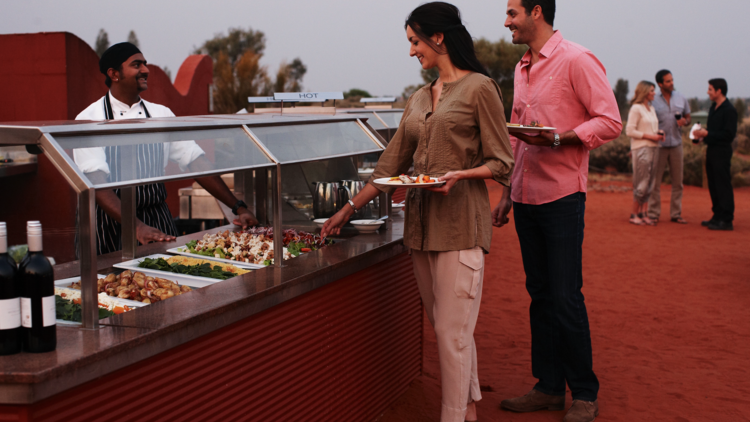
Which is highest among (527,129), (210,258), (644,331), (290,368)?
(527,129)

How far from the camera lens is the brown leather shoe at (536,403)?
11.8ft

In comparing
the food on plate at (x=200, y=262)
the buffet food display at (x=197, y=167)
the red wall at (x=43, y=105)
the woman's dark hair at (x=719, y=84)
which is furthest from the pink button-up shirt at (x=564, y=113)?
the woman's dark hair at (x=719, y=84)

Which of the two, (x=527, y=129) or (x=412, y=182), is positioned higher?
(x=527, y=129)

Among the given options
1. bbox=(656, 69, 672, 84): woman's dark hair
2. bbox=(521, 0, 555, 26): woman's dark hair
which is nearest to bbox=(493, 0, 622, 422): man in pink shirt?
bbox=(521, 0, 555, 26): woman's dark hair

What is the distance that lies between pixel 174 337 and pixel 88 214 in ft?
1.50

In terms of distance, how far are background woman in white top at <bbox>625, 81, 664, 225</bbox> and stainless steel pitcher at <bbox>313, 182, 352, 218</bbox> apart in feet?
22.1

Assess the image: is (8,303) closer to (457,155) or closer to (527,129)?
(457,155)

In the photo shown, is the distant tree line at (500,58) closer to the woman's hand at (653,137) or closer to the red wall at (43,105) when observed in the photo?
the woman's hand at (653,137)

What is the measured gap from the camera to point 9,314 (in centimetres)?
175

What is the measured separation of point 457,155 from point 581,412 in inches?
61.0

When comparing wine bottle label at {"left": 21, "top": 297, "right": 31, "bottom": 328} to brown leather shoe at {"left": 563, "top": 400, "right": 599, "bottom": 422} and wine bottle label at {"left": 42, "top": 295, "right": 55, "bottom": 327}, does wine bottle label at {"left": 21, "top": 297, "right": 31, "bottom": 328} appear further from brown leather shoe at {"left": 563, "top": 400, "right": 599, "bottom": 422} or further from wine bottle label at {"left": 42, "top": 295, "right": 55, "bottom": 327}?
brown leather shoe at {"left": 563, "top": 400, "right": 599, "bottom": 422}

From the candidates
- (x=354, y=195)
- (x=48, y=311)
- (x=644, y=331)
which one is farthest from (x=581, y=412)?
(x=48, y=311)

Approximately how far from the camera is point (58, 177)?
7711 millimetres

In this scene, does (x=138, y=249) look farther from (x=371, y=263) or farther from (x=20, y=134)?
(x=20, y=134)
